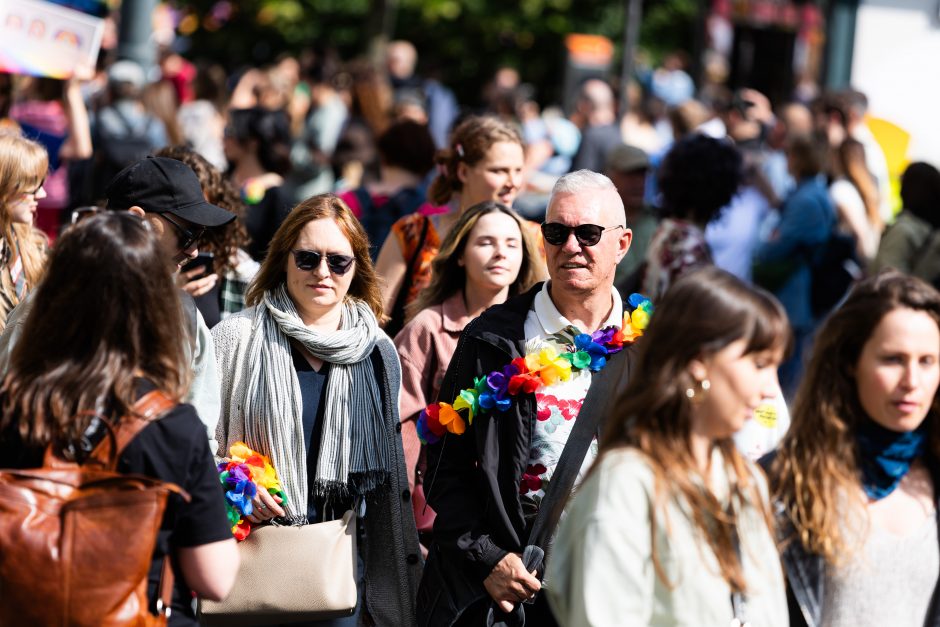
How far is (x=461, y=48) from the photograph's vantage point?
1051 inches

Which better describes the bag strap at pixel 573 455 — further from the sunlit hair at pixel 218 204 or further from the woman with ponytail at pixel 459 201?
the woman with ponytail at pixel 459 201

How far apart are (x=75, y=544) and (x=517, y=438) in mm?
1659

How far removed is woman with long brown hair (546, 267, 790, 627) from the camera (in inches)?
125

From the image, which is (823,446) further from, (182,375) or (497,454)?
(182,375)

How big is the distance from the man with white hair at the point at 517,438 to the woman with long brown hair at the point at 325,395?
0.28 m

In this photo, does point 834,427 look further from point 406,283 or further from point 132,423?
point 406,283

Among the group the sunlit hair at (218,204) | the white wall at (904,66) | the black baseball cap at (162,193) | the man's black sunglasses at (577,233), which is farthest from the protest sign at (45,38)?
the white wall at (904,66)

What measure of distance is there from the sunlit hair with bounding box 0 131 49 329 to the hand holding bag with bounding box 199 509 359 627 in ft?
4.62

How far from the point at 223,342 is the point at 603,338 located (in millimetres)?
1332

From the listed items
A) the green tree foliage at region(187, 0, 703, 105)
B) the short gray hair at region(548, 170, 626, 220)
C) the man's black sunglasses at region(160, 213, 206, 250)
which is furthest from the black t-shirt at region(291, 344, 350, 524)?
the green tree foliage at region(187, 0, 703, 105)

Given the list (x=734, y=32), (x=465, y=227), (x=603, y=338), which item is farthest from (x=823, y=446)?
(x=734, y=32)

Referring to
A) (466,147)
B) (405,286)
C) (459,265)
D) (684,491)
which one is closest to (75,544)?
(684,491)

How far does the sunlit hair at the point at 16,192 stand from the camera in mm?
5359

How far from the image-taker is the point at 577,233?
4.77m
